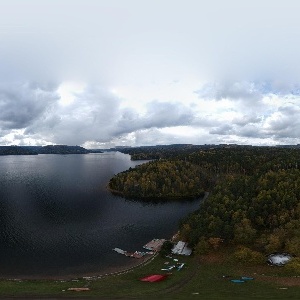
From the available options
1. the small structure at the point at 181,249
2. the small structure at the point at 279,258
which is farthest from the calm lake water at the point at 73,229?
the small structure at the point at 279,258

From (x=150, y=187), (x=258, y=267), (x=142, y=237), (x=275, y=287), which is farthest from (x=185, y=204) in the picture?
(x=275, y=287)

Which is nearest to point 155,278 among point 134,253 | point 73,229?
point 134,253

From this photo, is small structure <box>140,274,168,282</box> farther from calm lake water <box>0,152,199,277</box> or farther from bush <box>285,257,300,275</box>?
bush <box>285,257,300,275</box>

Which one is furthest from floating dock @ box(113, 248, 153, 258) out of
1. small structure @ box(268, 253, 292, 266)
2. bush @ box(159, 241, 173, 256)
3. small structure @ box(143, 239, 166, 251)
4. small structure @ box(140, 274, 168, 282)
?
small structure @ box(268, 253, 292, 266)

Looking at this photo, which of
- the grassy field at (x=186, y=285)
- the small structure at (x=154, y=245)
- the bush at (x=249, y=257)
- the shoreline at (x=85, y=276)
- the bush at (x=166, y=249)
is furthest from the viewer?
the small structure at (x=154, y=245)

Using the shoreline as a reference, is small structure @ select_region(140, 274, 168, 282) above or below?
above

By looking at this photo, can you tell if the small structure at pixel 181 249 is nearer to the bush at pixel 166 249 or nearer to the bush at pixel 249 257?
the bush at pixel 166 249
